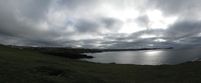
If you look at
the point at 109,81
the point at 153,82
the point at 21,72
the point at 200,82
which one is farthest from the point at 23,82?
the point at 200,82

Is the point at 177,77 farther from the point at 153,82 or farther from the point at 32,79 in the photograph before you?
the point at 32,79

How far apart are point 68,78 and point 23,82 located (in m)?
5.94

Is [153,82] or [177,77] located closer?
[153,82]

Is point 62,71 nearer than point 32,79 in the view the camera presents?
No

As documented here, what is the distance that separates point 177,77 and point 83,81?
14.4m

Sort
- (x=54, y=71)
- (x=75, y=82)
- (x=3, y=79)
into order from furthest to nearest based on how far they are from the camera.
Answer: (x=54, y=71)
(x=75, y=82)
(x=3, y=79)

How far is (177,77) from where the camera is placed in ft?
104

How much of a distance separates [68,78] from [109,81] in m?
5.37

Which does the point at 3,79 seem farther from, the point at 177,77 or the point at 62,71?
the point at 177,77

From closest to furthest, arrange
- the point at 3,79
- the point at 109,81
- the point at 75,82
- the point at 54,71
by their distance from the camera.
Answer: the point at 3,79 → the point at 75,82 → the point at 109,81 → the point at 54,71

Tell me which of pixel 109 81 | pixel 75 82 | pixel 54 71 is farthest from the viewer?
pixel 54 71

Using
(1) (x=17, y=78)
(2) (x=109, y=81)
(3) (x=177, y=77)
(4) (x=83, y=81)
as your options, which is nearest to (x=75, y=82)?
(4) (x=83, y=81)

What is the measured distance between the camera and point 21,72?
27.0 m

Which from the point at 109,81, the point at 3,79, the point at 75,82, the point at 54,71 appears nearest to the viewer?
the point at 3,79
